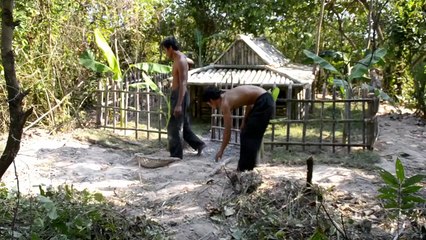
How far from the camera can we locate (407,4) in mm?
10430

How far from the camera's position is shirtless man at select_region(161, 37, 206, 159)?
6219 millimetres

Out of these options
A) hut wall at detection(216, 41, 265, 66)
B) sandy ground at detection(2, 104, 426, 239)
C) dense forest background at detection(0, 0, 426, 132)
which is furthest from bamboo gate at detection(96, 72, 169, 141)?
hut wall at detection(216, 41, 265, 66)

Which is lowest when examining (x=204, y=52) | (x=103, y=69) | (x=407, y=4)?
(x=103, y=69)

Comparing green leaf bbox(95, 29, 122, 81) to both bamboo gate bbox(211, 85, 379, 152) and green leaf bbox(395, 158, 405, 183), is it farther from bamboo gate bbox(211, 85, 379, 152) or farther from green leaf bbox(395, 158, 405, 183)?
green leaf bbox(395, 158, 405, 183)

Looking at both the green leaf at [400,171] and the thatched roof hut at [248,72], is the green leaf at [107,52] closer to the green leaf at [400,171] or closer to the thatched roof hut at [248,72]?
the thatched roof hut at [248,72]

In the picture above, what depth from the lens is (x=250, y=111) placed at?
18.7ft

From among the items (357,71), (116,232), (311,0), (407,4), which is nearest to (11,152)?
(116,232)

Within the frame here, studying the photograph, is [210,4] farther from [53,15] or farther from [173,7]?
[53,15]

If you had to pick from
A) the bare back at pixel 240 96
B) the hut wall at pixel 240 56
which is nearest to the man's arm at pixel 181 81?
the bare back at pixel 240 96

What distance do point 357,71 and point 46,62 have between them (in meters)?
5.29

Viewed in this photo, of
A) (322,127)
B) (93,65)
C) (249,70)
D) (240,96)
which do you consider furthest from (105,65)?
(249,70)

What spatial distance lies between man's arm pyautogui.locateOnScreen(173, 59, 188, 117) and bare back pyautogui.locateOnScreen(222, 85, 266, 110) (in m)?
0.84

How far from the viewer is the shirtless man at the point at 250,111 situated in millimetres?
5527

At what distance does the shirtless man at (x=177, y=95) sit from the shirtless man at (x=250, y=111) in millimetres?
735
